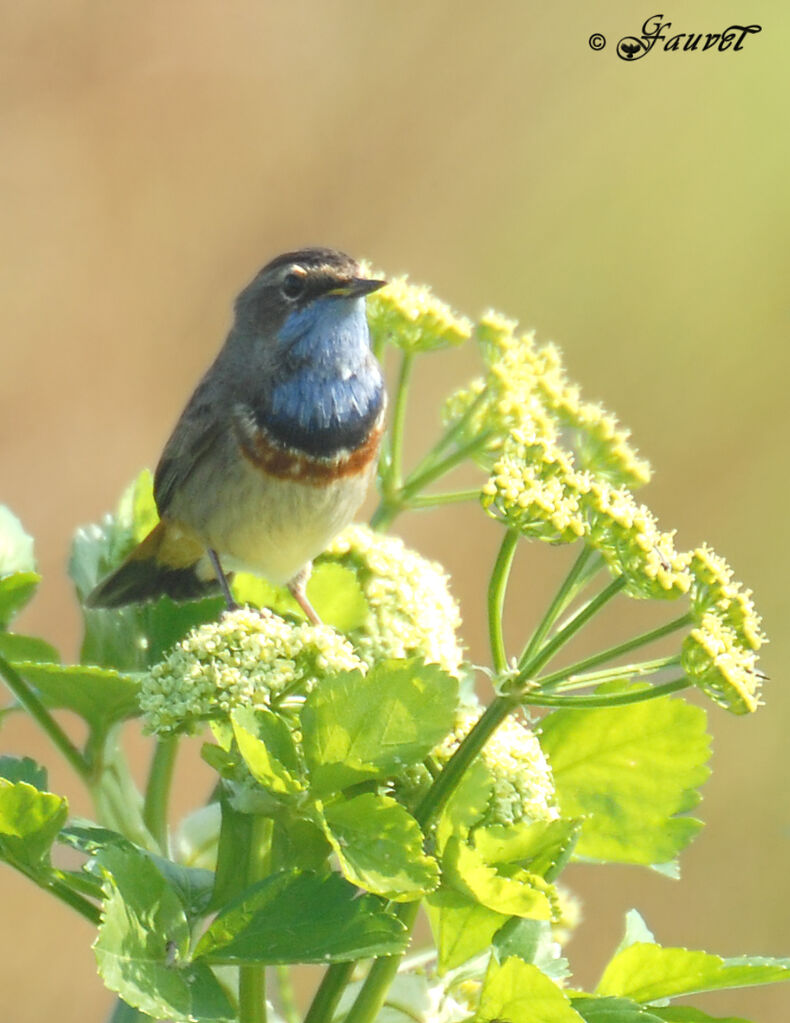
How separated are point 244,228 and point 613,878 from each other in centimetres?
293

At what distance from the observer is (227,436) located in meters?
2.74

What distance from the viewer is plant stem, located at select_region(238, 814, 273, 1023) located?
1290 mm

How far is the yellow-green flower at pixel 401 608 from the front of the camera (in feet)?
5.05

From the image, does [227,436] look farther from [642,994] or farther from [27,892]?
[27,892]

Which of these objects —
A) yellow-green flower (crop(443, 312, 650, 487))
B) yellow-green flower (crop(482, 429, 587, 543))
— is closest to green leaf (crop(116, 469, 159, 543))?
yellow-green flower (crop(443, 312, 650, 487))

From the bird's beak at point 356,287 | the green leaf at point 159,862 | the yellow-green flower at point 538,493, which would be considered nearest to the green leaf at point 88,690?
the green leaf at point 159,862

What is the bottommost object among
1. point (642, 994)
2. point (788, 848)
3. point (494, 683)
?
point (642, 994)

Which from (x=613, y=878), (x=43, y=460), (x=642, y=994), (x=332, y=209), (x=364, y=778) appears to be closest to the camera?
(x=364, y=778)

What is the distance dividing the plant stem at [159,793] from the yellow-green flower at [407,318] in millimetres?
769

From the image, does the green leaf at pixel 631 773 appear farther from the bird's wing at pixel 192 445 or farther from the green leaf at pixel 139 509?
the bird's wing at pixel 192 445

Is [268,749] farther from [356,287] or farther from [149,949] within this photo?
[356,287]

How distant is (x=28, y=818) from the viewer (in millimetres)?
1253

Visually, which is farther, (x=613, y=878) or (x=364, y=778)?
(x=613, y=878)

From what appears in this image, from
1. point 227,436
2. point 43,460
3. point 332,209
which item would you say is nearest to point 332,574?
point 227,436
